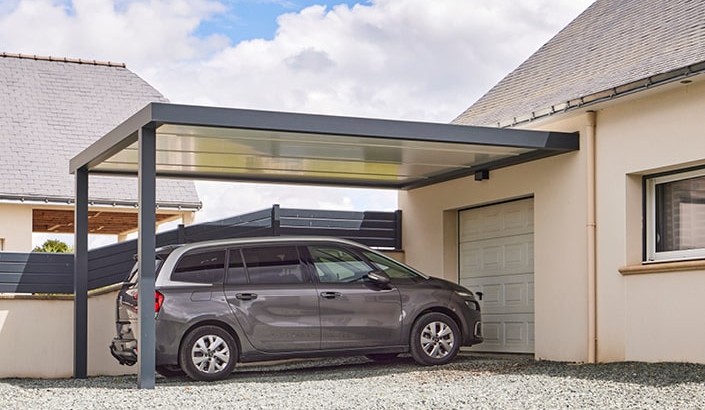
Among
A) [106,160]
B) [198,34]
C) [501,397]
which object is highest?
[198,34]

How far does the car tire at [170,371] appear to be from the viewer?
13.7 meters

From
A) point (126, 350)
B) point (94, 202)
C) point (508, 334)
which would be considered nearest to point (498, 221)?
point (508, 334)

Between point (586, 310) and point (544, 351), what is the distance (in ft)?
3.60

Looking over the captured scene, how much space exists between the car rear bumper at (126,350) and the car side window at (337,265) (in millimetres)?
2334

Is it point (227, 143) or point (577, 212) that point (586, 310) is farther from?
point (227, 143)

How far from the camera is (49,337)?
639 inches

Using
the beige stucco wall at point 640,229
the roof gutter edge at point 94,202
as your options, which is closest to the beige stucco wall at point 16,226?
the roof gutter edge at point 94,202

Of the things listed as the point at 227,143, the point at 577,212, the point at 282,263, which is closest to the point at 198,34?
the point at 227,143

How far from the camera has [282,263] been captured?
13914 millimetres

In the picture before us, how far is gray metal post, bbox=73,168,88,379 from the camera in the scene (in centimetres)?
1522

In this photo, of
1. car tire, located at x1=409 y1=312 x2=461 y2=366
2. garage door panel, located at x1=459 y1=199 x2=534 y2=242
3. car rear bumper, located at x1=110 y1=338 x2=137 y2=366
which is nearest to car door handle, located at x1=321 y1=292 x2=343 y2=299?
car tire, located at x1=409 y1=312 x2=461 y2=366

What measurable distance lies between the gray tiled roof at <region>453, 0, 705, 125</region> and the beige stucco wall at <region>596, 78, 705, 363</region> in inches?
17.5

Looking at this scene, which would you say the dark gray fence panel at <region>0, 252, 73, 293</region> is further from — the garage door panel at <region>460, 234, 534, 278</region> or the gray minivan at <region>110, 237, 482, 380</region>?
the garage door panel at <region>460, 234, 534, 278</region>

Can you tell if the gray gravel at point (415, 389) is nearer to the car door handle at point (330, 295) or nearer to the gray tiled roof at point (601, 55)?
the car door handle at point (330, 295)
